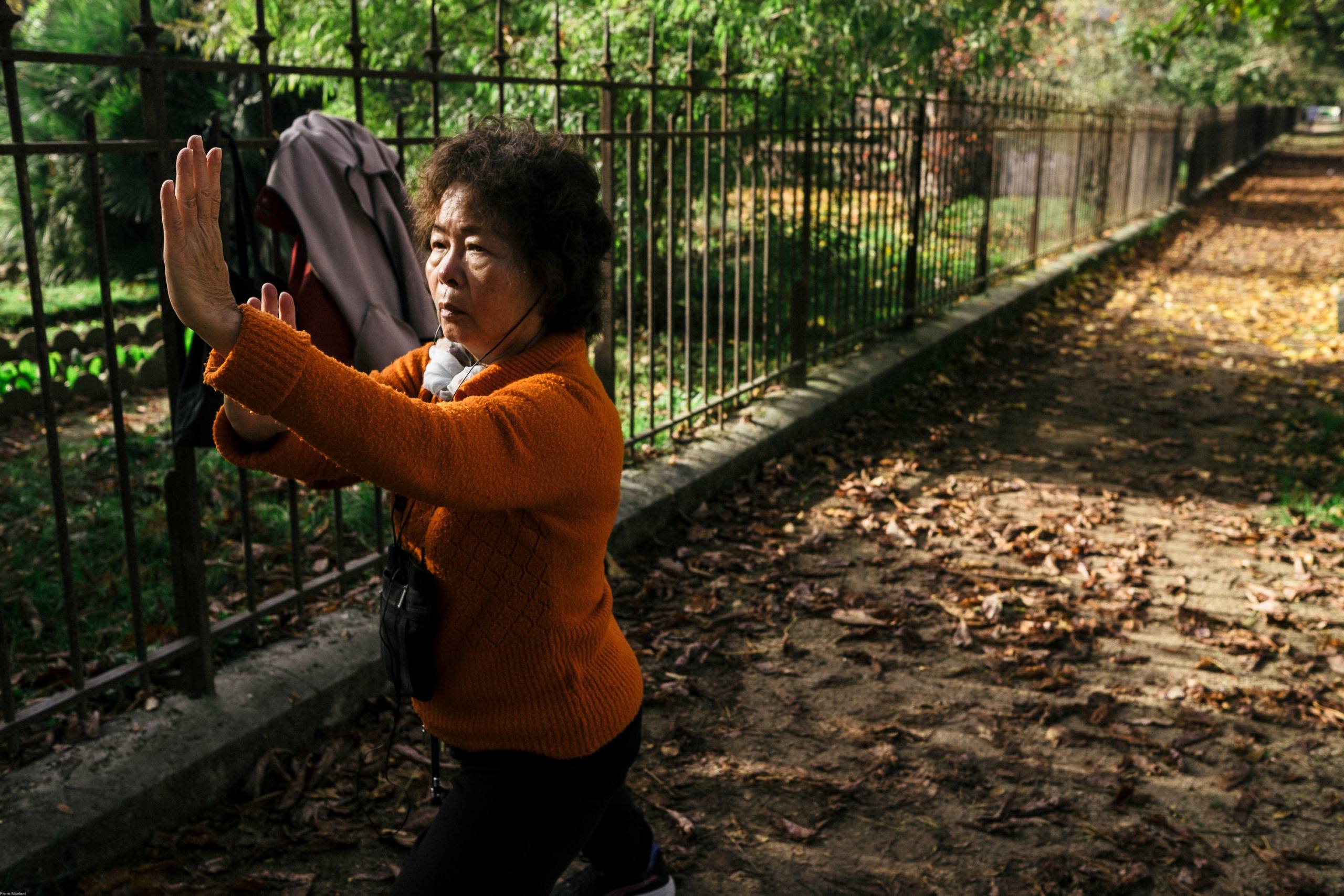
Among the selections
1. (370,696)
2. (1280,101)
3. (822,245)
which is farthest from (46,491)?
(1280,101)

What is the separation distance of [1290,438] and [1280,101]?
159 ft

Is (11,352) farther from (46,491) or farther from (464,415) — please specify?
(464,415)

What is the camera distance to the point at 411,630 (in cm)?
196

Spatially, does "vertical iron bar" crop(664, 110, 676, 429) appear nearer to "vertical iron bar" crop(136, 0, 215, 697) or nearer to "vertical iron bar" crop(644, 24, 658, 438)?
"vertical iron bar" crop(644, 24, 658, 438)

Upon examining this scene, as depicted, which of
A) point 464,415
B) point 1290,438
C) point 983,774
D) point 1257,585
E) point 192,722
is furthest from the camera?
point 1290,438

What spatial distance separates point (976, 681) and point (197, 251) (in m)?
3.30

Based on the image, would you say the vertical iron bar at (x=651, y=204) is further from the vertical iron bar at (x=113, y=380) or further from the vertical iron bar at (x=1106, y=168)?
the vertical iron bar at (x=1106, y=168)

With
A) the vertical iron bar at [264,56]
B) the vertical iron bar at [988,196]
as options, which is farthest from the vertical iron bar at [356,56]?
the vertical iron bar at [988,196]

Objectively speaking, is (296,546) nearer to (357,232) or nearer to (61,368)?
(357,232)

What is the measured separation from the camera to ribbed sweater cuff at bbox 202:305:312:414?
4.95ft

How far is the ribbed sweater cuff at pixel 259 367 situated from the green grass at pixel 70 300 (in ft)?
32.4

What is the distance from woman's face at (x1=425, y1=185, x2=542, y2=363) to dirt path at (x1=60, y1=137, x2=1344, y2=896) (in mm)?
1732

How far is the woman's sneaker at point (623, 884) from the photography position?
2.55m

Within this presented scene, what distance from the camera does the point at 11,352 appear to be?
8688mm
